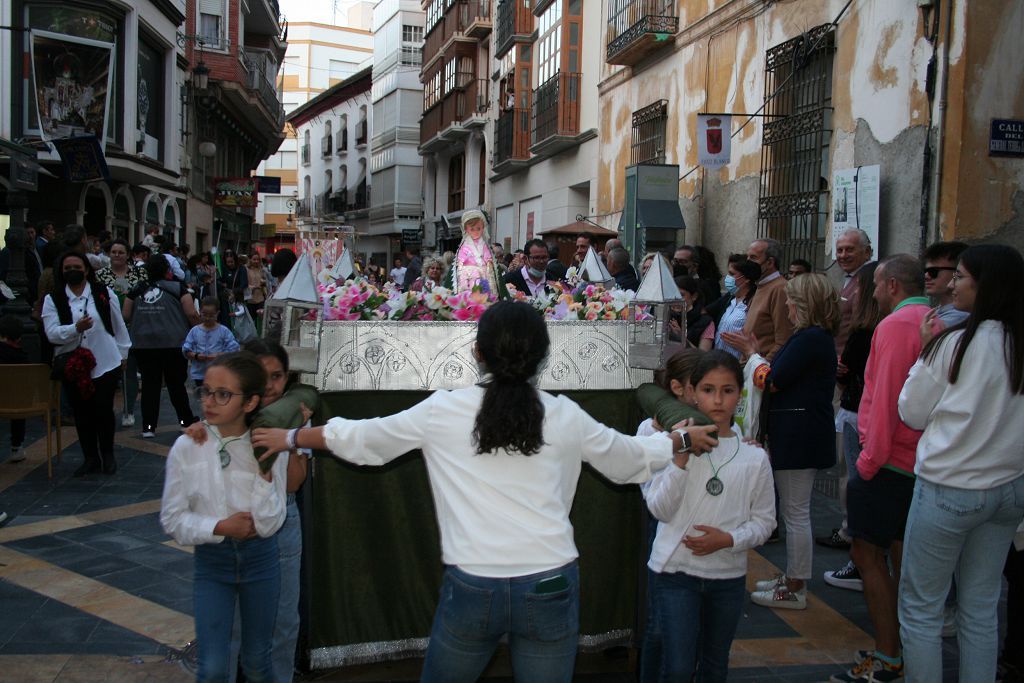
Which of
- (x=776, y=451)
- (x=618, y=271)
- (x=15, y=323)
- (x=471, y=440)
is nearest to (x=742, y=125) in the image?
(x=618, y=271)

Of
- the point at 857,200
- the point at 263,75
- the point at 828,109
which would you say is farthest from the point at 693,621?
the point at 263,75

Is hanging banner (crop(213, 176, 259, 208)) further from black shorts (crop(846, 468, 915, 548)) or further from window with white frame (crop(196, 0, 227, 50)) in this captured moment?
black shorts (crop(846, 468, 915, 548))

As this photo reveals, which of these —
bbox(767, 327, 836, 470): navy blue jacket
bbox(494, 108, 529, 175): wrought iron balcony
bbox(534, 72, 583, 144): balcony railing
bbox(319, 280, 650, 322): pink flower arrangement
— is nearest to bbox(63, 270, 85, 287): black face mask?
bbox(319, 280, 650, 322): pink flower arrangement

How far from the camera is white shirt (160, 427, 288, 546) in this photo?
9.49 ft

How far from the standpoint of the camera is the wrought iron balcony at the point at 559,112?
18.5 metres

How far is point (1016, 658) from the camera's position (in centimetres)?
379

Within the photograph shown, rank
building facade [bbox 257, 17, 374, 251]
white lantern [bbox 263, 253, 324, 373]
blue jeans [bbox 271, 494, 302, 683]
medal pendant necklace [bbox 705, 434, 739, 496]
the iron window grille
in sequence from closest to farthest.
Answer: medal pendant necklace [bbox 705, 434, 739, 496]
blue jeans [bbox 271, 494, 302, 683]
white lantern [bbox 263, 253, 324, 373]
the iron window grille
building facade [bbox 257, 17, 374, 251]

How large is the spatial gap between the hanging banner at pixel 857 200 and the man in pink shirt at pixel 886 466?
496 cm

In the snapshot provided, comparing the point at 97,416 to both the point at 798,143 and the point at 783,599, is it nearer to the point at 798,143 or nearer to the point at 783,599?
the point at 783,599

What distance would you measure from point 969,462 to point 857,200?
635cm

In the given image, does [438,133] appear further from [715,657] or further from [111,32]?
[715,657]

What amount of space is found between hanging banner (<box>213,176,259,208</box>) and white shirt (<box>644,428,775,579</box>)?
24.6 meters

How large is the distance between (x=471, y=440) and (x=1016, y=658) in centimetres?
279

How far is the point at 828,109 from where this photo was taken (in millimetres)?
9586
